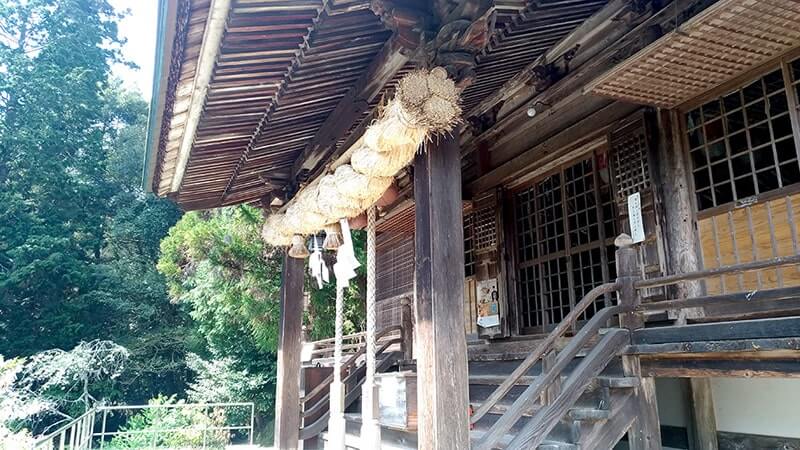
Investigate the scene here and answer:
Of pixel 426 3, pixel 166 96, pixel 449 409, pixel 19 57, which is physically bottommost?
pixel 449 409

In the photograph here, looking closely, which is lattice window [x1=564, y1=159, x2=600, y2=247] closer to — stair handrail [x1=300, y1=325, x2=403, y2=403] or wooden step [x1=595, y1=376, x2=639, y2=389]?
wooden step [x1=595, y1=376, x2=639, y2=389]

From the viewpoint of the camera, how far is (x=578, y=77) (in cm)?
551

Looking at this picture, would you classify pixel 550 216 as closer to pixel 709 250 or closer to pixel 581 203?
pixel 581 203

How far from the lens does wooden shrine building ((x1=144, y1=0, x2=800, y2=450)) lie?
3.18m

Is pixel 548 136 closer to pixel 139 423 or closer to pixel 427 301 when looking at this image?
pixel 427 301

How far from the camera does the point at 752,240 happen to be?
4.38m

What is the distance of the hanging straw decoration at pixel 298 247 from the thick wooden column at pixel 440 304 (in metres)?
2.69

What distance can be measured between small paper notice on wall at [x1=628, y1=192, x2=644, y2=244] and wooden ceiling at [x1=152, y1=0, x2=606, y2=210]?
175 cm

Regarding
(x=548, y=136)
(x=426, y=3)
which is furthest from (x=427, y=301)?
(x=548, y=136)

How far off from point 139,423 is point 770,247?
47.4 feet

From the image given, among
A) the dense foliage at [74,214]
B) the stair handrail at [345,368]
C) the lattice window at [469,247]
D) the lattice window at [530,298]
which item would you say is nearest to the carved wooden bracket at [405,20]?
the lattice window at [530,298]

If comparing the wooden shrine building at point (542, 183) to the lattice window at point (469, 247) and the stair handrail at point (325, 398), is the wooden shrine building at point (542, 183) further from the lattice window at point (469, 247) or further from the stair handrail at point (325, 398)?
the lattice window at point (469, 247)

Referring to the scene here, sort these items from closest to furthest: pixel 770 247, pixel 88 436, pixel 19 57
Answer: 1. pixel 770 247
2. pixel 88 436
3. pixel 19 57

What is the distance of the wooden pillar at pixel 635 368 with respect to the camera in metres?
4.04
